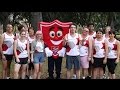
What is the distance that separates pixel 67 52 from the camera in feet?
24.5

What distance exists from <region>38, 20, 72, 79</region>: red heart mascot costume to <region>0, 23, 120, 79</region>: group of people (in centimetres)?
2

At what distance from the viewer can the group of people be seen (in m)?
7.31

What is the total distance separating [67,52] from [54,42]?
38 centimetres

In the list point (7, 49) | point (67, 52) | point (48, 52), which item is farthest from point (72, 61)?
point (7, 49)

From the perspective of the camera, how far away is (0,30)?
28.2ft

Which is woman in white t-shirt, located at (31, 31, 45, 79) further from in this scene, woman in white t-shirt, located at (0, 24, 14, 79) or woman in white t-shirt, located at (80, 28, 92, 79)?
woman in white t-shirt, located at (80, 28, 92, 79)

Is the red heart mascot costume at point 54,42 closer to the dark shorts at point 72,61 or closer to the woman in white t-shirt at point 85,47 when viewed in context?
the dark shorts at point 72,61

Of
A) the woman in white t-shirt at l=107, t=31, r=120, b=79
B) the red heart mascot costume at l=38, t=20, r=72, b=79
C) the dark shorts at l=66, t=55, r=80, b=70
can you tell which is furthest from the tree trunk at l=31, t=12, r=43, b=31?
the woman in white t-shirt at l=107, t=31, r=120, b=79

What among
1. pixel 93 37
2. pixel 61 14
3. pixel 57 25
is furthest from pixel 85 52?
pixel 61 14

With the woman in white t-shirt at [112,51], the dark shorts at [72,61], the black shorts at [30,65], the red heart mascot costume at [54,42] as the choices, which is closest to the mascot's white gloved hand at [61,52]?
the red heart mascot costume at [54,42]

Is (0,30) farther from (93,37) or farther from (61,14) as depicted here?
(93,37)

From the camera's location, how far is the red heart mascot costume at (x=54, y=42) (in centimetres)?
752
